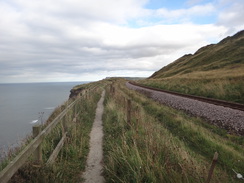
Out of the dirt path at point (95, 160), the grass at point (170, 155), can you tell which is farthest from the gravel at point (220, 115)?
the dirt path at point (95, 160)

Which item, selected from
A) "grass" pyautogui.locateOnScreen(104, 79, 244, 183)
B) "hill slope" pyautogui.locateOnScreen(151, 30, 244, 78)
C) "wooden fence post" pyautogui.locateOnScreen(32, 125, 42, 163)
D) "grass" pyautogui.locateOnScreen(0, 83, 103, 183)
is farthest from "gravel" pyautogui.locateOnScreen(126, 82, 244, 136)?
"hill slope" pyautogui.locateOnScreen(151, 30, 244, 78)

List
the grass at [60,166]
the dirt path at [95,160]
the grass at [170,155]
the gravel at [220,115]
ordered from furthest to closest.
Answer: the gravel at [220,115] < the dirt path at [95,160] < the grass at [170,155] < the grass at [60,166]

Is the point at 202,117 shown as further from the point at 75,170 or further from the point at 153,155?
the point at 75,170

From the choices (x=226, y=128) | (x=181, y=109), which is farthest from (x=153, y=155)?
(x=181, y=109)

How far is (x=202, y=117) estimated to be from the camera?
1033 centimetres

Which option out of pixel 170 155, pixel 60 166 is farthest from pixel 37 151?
pixel 170 155

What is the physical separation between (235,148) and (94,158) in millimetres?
4725

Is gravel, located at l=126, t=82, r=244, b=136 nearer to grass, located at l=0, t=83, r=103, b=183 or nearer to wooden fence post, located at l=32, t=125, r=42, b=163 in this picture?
grass, located at l=0, t=83, r=103, b=183

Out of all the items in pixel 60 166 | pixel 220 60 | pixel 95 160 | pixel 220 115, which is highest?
pixel 220 60

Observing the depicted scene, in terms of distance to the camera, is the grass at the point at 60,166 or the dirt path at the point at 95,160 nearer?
the grass at the point at 60,166

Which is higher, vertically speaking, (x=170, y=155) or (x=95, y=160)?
(x=170, y=155)

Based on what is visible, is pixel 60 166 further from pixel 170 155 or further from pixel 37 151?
pixel 170 155

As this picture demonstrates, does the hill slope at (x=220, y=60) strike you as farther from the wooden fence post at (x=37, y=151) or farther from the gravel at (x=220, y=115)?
the wooden fence post at (x=37, y=151)

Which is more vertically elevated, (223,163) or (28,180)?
(28,180)
